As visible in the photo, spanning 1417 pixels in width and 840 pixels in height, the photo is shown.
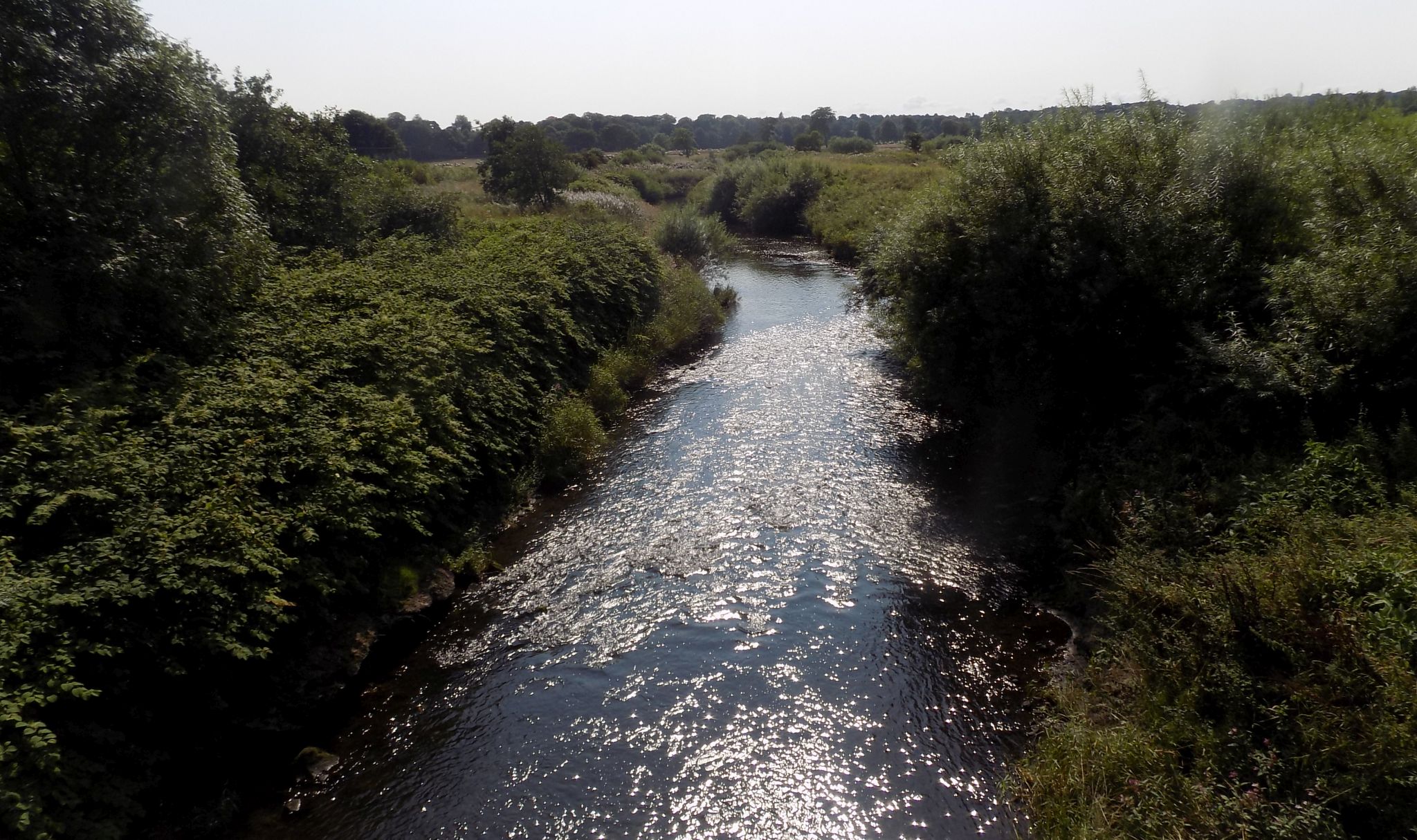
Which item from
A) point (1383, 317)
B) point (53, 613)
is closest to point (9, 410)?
point (53, 613)

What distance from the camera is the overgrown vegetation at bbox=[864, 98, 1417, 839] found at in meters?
6.72

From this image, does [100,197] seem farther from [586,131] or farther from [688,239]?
[586,131]

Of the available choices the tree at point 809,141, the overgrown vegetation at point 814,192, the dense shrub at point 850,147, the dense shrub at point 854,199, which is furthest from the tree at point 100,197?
the tree at point 809,141

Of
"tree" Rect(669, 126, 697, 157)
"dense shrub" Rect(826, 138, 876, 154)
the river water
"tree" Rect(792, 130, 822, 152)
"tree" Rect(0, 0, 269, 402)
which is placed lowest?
the river water

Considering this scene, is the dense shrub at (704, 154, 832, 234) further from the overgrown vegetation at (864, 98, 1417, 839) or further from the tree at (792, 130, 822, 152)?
the tree at (792, 130, 822, 152)

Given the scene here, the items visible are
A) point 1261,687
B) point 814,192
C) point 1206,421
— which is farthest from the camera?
point 814,192

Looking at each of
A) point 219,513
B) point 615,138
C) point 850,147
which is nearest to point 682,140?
point 615,138

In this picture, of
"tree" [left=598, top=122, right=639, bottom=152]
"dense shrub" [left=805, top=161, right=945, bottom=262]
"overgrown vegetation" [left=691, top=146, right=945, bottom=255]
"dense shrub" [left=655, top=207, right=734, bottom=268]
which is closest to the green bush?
"dense shrub" [left=655, top=207, right=734, bottom=268]

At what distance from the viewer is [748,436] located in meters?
18.7

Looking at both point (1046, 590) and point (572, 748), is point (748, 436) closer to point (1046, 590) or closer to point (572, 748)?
point (1046, 590)

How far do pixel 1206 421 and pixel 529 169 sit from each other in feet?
113

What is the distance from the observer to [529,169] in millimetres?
37594

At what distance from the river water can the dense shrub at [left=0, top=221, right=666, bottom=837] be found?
1.63 meters

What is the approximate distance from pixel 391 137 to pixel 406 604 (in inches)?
3029
